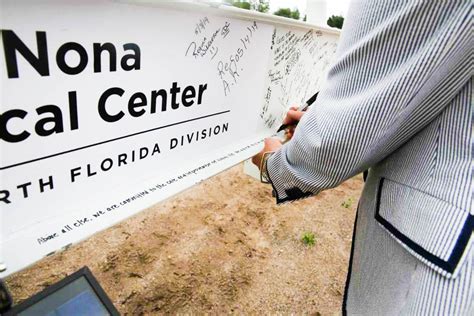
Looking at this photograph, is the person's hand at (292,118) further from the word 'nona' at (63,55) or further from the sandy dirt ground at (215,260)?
the sandy dirt ground at (215,260)

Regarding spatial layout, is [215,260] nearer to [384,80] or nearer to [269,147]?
A: [269,147]

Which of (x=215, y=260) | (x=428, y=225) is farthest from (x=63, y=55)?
(x=215, y=260)

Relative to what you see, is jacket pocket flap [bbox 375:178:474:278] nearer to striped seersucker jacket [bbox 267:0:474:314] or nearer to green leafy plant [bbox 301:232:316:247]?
striped seersucker jacket [bbox 267:0:474:314]

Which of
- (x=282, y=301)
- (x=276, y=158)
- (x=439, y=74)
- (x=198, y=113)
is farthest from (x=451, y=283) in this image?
(x=282, y=301)

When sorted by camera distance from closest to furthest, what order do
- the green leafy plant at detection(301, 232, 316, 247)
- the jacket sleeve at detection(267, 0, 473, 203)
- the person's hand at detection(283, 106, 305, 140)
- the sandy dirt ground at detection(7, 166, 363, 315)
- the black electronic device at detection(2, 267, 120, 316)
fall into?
1. the jacket sleeve at detection(267, 0, 473, 203)
2. the black electronic device at detection(2, 267, 120, 316)
3. the person's hand at detection(283, 106, 305, 140)
4. the sandy dirt ground at detection(7, 166, 363, 315)
5. the green leafy plant at detection(301, 232, 316, 247)

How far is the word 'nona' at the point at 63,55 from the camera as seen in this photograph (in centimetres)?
72

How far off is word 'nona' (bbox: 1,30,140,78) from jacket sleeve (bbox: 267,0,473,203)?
0.57 m

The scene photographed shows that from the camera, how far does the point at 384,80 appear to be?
73cm

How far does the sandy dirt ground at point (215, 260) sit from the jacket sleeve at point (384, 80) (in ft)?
4.96

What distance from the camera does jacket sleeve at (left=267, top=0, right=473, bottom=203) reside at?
2.07ft

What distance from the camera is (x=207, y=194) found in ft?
10.2

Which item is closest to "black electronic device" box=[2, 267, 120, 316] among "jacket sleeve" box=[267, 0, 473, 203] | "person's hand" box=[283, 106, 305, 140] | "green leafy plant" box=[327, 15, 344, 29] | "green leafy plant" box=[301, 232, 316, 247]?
"jacket sleeve" box=[267, 0, 473, 203]

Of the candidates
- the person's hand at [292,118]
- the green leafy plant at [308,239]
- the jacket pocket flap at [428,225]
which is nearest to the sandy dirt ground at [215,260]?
the green leafy plant at [308,239]

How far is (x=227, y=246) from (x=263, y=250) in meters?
0.29
